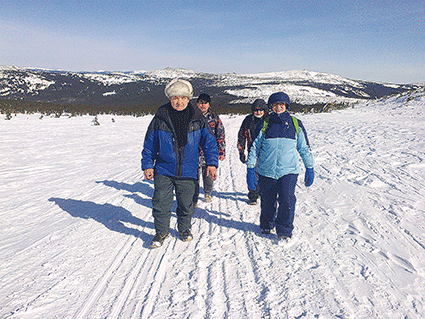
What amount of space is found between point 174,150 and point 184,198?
0.64m

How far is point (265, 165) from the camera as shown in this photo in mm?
3160

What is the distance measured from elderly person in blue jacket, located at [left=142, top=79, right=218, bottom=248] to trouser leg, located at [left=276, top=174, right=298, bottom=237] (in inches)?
35.0

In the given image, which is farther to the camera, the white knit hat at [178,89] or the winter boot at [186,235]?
the winter boot at [186,235]

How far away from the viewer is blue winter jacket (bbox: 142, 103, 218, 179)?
289 cm

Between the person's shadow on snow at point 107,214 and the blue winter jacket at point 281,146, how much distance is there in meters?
1.92

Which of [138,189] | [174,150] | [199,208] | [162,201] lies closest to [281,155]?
[174,150]

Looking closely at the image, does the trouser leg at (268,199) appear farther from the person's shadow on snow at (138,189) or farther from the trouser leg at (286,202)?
the person's shadow on snow at (138,189)

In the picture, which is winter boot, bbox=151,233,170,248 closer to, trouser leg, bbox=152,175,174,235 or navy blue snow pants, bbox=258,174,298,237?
trouser leg, bbox=152,175,174,235

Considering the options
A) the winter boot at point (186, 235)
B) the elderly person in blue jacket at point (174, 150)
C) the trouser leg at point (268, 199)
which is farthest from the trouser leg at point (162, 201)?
the trouser leg at point (268, 199)

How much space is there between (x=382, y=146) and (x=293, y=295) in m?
7.52

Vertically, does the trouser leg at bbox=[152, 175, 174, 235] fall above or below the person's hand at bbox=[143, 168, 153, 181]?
below

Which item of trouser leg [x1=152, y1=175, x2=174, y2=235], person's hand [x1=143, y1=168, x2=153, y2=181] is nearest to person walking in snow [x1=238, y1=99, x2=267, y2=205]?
trouser leg [x1=152, y1=175, x2=174, y2=235]

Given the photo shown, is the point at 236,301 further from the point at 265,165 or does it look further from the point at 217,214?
the point at 217,214

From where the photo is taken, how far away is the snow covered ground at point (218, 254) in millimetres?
2209
